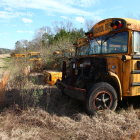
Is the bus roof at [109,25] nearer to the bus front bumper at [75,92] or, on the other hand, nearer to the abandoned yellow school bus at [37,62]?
the bus front bumper at [75,92]

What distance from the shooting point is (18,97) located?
535 centimetres

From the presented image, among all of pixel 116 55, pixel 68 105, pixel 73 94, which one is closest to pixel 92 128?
pixel 73 94

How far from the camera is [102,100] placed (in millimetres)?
4527

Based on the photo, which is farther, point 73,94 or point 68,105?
point 68,105

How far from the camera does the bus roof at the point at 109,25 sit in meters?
4.46

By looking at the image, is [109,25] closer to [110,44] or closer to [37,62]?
[110,44]

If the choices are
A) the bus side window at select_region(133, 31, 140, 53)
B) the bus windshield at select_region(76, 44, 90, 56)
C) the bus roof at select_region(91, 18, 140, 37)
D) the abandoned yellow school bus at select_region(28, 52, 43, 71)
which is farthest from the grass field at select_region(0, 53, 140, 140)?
the abandoned yellow school bus at select_region(28, 52, 43, 71)

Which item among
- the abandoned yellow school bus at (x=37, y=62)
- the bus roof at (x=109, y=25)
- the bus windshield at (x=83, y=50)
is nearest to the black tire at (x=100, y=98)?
the bus roof at (x=109, y=25)

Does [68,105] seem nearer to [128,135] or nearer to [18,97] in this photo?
[18,97]

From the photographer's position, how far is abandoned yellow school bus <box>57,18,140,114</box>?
4.45 metres

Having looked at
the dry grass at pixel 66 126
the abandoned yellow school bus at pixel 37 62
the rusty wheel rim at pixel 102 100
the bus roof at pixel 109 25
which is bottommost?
the dry grass at pixel 66 126

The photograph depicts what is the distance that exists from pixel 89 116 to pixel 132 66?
4.92 ft

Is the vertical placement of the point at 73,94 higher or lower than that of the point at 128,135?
higher

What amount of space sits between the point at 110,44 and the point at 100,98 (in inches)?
55.7
